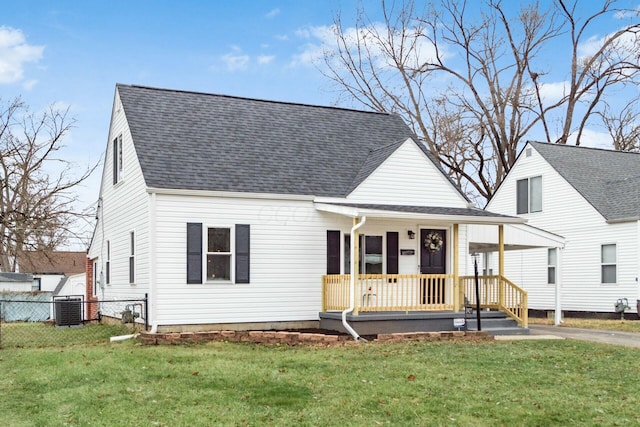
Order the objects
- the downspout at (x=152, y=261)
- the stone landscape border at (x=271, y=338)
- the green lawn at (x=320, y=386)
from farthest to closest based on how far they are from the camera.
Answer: the downspout at (x=152, y=261), the stone landscape border at (x=271, y=338), the green lawn at (x=320, y=386)

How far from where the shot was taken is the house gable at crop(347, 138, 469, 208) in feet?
59.2

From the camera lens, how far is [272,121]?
63.6ft

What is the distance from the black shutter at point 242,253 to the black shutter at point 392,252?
11.7 ft

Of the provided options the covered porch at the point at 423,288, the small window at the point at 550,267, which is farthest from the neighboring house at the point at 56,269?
the covered porch at the point at 423,288

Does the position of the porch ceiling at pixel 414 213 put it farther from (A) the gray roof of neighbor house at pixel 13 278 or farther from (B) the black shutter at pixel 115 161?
(A) the gray roof of neighbor house at pixel 13 278

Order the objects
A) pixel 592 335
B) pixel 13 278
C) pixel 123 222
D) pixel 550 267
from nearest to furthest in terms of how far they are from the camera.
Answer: pixel 592 335, pixel 123 222, pixel 550 267, pixel 13 278

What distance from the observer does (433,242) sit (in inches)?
714

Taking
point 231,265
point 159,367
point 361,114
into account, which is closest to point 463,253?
point 361,114

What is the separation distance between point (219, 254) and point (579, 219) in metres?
14.1

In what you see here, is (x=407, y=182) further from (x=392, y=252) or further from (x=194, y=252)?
(x=194, y=252)

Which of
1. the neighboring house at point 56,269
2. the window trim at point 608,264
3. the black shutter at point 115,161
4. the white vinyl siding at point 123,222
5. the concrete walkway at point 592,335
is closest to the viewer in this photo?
the concrete walkway at point 592,335

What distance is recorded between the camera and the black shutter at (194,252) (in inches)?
623

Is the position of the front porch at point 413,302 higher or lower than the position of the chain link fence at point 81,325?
higher

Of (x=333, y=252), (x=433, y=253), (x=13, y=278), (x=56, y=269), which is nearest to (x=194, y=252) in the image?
(x=333, y=252)
